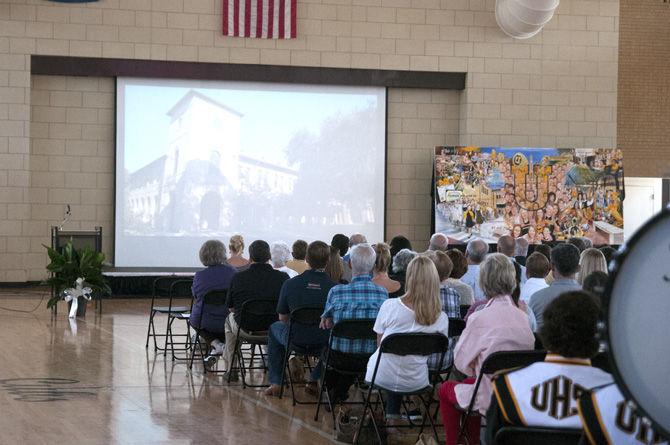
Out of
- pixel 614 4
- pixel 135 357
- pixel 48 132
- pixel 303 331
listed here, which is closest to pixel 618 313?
pixel 303 331

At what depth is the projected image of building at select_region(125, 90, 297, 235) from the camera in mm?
15555

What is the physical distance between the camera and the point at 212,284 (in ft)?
26.0

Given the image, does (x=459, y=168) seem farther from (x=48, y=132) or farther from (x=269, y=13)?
(x=48, y=132)

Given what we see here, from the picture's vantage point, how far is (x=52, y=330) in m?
10.4

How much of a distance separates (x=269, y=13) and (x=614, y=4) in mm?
5890

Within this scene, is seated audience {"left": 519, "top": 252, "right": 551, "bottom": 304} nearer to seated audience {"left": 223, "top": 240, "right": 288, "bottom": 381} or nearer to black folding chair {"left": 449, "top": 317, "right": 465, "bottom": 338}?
black folding chair {"left": 449, "top": 317, "right": 465, "bottom": 338}

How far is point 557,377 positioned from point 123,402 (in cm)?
418

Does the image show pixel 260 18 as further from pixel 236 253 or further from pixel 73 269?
pixel 236 253

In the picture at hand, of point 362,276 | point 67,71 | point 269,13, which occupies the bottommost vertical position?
point 362,276

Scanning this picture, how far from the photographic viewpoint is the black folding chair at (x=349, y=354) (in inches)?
223

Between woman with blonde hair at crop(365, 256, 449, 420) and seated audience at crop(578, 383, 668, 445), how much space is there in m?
2.58

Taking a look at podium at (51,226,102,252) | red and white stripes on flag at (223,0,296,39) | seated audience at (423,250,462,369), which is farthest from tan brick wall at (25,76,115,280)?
seated audience at (423,250,462,369)

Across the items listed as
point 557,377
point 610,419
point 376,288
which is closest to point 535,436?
point 557,377

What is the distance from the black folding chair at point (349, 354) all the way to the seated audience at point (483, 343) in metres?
1.20
